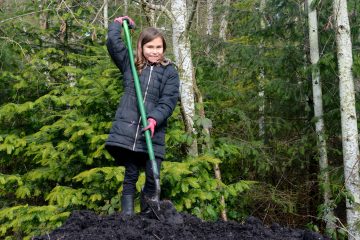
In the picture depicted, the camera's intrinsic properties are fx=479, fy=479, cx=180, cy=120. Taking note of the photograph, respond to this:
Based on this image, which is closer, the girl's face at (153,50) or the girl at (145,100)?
the girl at (145,100)

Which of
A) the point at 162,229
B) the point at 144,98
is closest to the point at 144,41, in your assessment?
the point at 144,98

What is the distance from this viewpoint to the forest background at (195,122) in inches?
241

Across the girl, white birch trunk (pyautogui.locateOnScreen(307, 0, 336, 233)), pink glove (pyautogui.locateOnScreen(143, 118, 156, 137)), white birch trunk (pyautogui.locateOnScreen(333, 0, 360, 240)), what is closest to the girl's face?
the girl

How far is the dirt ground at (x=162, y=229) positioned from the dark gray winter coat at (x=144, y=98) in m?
0.58

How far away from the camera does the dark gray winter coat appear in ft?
13.5

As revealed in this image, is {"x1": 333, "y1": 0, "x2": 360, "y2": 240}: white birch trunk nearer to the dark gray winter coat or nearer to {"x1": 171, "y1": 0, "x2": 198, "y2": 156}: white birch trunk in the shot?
{"x1": 171, "y1": 0, "x2": 198, "y2": 156}: white birch trunk

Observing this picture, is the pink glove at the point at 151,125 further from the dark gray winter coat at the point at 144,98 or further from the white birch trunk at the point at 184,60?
the white birch trunk at the point at 184,60

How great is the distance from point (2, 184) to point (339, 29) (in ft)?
17.1

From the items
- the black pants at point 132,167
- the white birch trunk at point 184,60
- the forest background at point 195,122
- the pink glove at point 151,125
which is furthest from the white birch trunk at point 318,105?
the pink glove at point 151,125

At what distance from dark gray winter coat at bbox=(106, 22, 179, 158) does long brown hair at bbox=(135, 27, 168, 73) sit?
0.05 metres

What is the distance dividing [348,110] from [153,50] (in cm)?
359

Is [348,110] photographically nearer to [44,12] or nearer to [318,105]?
[318,105]

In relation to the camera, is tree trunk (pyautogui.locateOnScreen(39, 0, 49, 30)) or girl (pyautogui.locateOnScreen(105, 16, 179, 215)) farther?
tree trunk (pyautogui.locateOnScreen(39, 0, 49, 30))

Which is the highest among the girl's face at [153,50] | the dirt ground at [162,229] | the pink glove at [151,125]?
the girl's face at [153,50]
